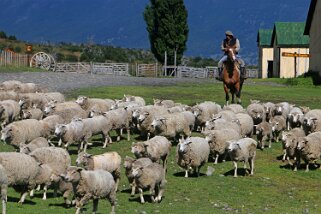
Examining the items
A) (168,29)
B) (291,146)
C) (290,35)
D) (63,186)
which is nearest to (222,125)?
(291,146)

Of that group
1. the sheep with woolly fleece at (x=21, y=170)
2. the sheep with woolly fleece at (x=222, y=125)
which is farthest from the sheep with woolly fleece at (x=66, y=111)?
the sheep with woolly fleece at (x=21, y=170)

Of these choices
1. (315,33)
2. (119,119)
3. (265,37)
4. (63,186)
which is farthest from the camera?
(265,37)

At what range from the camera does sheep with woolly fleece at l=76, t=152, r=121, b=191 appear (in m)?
16.2

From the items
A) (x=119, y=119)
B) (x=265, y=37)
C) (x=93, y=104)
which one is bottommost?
(x=119, y=119)

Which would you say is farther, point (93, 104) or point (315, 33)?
point (315, 33)

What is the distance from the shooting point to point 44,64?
67312mm

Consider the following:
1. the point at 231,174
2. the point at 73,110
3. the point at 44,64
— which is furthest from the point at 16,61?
the point at 231,174

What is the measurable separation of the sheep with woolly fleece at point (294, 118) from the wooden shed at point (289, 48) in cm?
4454

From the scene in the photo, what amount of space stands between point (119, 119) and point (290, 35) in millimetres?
55273

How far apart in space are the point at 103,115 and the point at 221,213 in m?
8.65

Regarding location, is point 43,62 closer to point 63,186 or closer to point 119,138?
point 119,138

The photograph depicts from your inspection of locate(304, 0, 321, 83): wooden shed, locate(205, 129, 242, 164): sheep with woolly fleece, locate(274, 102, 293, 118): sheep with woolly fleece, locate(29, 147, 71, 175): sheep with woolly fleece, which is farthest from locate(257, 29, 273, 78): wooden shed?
locate(29, 147, 71, 175): sheep with woolly fleece

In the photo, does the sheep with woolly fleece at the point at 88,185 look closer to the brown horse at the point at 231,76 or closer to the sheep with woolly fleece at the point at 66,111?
the sheep with woolly fleece at the point at 66,111

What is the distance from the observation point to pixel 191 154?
1927 cm
